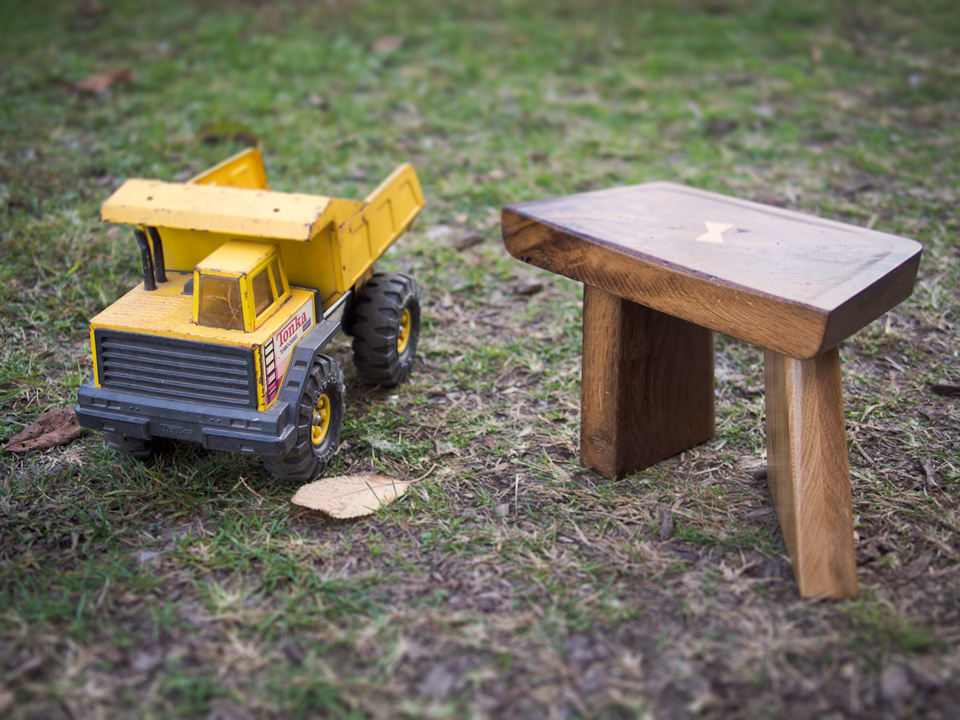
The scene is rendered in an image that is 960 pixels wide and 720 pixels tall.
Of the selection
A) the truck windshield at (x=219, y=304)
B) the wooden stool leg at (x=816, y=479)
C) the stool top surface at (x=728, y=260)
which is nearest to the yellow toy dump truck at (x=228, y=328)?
the truck windshield at (x=219, y=304)

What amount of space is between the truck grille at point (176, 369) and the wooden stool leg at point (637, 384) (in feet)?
3.15

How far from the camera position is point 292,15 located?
273 inches

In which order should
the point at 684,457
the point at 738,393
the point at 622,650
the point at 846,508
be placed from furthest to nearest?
the point at 738,393
the point at 684,457
the point at 846,508
the point at 622,650

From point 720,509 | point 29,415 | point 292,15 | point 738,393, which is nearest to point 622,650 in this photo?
point 720,509

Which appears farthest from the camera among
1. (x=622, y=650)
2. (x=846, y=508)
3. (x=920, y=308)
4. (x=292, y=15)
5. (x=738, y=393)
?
(x=292, y=15)

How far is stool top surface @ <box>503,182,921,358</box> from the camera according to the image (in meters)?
1.87

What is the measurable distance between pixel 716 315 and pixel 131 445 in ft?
5.51

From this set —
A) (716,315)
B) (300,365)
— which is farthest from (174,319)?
(716,315)

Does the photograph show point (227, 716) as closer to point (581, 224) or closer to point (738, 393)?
point (581, 224)

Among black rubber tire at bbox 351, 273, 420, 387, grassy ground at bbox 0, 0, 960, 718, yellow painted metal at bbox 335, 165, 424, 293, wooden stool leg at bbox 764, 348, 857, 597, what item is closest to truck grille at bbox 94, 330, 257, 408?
grassy ground at bbox 0, 0, 960, 718

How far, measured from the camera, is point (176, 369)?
7.41 feet

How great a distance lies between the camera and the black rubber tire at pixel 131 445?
2387 mm

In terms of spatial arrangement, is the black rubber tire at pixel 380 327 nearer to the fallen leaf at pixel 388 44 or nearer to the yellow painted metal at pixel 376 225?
the yellow painted metal at pixel 376 225

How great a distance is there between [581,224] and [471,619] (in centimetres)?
110
